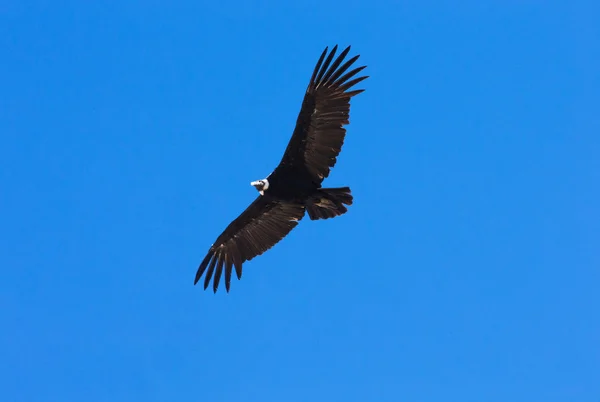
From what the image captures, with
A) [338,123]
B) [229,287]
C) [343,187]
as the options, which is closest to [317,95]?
[338,123]

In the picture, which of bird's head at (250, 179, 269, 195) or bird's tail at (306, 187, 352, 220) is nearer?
bird's tail at (306, 187, 352, 220)

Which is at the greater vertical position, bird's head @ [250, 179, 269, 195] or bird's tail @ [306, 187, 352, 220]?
bird's head @ [250, 179, 269, 195]

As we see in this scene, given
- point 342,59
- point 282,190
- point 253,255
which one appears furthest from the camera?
point 253,255

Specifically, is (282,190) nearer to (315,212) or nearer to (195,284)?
(315,212)

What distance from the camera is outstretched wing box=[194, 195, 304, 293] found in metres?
20.9

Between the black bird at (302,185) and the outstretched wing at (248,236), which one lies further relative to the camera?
the outstretched wing at (248,236)

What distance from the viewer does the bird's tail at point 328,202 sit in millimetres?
19547

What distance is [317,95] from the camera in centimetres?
1870

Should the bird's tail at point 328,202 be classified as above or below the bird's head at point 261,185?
below

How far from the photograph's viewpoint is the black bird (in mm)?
18688

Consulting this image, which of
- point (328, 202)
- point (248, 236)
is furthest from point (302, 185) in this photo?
point (248, 236)

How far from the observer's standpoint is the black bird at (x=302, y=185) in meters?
18.7

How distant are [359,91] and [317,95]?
0.94m

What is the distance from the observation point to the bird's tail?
1955cm
